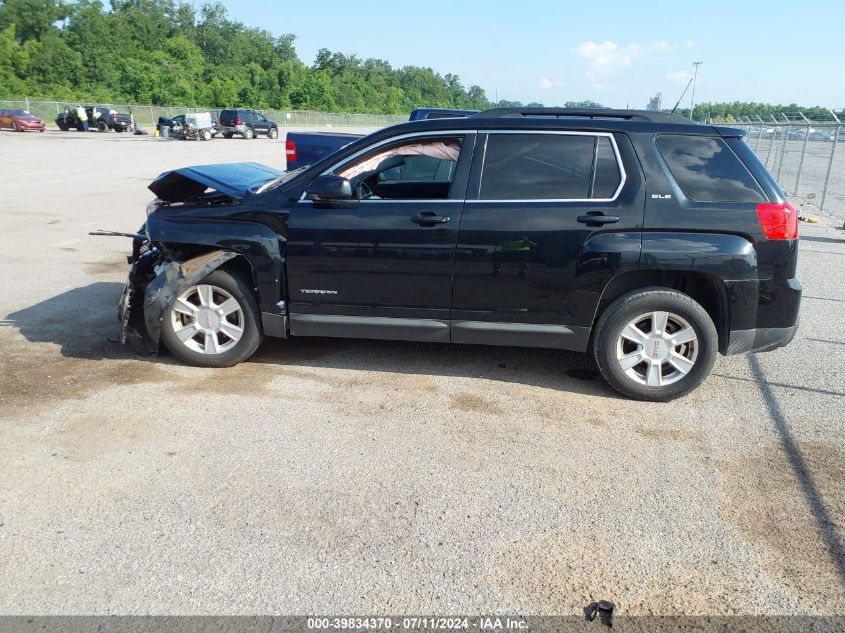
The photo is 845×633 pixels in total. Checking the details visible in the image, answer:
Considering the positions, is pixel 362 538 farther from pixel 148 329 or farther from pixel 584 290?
pixel 148 329

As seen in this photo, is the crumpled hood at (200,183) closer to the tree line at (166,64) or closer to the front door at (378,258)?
the front door at (378,258)

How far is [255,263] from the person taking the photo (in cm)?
502

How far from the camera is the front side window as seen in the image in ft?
16.5

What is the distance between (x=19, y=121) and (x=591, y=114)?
46997mm

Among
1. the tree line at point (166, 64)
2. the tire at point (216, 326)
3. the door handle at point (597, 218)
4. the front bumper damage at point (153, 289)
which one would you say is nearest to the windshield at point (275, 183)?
the front bumper damage at point (153, 289)

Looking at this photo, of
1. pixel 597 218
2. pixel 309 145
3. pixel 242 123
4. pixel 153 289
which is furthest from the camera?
pixel 242 123

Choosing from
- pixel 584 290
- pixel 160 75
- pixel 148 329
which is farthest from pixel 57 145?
pixel 160 75

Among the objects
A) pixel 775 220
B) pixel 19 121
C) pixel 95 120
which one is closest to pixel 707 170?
pixel 775 220

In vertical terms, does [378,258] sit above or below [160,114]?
below

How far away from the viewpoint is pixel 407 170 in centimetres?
589

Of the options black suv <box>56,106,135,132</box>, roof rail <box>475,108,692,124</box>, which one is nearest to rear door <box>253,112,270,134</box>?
black suv <box>56,106,135,132</box>

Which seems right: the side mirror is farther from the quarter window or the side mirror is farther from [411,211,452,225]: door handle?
the quarter window

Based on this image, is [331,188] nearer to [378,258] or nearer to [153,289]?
[378,258]

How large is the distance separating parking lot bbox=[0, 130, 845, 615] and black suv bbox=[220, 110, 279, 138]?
40.5 metres
